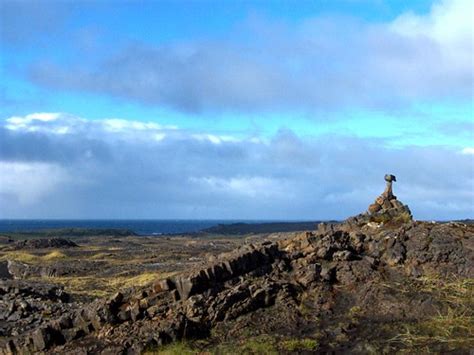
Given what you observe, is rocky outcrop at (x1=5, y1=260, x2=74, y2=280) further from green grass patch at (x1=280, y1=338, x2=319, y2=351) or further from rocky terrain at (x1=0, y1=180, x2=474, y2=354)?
green grass patch at (x1=280, y1=338, x2=319, y2=351)

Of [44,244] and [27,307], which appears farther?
[44,244]

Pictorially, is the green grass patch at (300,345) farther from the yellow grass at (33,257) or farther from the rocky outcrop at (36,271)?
the yellow grass at (33,257)

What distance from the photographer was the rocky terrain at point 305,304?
18.0 meters

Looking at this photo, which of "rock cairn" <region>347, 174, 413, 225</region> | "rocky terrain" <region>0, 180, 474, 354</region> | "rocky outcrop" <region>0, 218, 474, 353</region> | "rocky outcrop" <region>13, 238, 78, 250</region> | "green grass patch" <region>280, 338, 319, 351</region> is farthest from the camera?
"rocky outcrop" <region>13, 238, 78, 250</region>

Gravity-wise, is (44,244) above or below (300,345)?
above

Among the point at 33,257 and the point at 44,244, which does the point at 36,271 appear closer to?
the point at 33,257

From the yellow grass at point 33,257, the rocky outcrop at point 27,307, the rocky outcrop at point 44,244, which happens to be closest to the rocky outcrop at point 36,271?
the yellow grass at point 33,257

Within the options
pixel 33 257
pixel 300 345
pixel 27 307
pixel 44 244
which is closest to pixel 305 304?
pixel 300 345

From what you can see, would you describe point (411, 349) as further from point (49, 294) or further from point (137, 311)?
point (49, 294)

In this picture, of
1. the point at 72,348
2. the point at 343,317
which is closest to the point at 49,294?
the point at 72,348

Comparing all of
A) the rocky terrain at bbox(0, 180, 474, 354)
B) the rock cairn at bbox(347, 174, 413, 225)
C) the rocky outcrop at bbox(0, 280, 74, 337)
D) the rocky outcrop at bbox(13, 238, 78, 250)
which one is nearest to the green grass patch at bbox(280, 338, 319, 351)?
the rocky terrain at bbox(0, 180, 474, 354)

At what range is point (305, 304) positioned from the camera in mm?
20016

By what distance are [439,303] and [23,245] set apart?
7540 centimetres

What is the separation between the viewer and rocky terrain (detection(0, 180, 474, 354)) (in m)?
18.0
